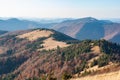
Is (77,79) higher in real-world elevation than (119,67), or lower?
lower

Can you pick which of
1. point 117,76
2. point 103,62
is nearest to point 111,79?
point 117,76

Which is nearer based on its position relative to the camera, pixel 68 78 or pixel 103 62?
pixel 68 78

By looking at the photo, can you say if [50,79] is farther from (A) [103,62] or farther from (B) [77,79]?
(A) [103,62]

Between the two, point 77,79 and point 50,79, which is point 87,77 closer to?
point 77,79

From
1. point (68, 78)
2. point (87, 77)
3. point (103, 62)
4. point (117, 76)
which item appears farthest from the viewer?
point (103, 62)

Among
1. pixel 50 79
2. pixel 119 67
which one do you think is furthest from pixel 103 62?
pixel 119 67

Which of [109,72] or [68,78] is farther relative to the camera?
[68,78]

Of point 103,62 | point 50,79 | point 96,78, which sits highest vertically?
point 96,78

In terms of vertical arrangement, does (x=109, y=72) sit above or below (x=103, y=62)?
above

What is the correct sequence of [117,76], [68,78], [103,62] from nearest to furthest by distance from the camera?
1. [117,76]
2. [68,78]
3. [103,62]
